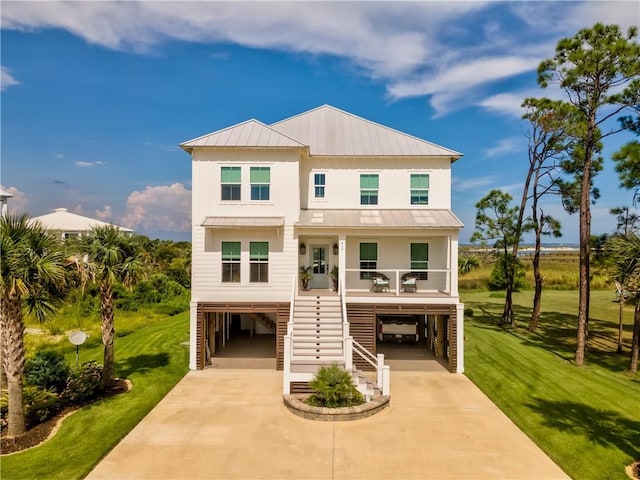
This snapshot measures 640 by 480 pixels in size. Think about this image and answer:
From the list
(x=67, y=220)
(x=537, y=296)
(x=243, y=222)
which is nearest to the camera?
(x=243, y=222)

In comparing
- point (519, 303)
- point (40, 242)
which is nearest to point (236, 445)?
point (40, 242)

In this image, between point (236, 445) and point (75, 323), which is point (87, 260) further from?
point (75, 323)

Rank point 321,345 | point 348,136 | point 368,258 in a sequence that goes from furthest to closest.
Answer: point 348,136 → point 368,258 → point 321,345

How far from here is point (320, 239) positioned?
773 inches

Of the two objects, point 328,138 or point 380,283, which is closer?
point 380,283

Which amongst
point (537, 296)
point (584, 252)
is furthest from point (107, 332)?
point (537, 296)

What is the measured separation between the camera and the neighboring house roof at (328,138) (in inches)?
702

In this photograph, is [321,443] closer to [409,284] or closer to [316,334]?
[316,334]

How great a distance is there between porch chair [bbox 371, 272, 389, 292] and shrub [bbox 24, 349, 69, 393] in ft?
40.0

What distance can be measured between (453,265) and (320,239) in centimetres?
623

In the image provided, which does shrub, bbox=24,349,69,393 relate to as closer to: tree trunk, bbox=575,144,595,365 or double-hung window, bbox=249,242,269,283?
double-hung window, bbox=249,242,269,283

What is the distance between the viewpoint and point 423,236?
62.0 ft

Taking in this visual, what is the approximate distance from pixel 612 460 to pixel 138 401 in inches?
532

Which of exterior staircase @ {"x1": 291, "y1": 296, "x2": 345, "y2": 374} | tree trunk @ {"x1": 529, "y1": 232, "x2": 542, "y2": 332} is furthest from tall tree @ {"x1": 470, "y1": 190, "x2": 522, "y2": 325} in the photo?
exterior staircase @ {"x1": 291, "y1": 296, "x2": 345, "y2": 374}
